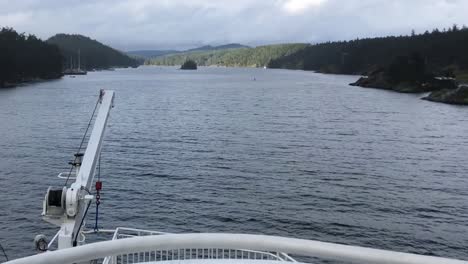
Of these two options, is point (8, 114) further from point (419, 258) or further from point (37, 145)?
point (419, 258)

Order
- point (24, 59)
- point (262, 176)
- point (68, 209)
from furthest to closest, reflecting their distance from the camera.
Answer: point (24, 59) → point (262, 176) → point (68, 209)

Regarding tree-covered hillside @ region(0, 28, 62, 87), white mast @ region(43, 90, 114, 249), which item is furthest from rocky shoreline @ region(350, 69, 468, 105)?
white mast @ region(43, 90, 114, 249)

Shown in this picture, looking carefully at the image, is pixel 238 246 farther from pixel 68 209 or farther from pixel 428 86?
pixel 428 86

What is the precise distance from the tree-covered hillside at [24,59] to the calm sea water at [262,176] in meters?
61.5

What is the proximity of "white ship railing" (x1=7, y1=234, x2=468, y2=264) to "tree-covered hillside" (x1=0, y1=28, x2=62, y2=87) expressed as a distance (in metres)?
131

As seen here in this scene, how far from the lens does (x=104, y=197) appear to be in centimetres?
3122

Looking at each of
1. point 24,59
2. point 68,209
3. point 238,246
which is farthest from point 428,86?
point 238,246

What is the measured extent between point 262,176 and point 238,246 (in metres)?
A: 32.2

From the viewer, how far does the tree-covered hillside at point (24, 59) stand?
417 feet

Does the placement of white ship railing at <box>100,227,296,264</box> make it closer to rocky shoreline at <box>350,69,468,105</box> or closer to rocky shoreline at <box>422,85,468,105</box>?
rocky shoreline at <box>422,85,468,105</box>

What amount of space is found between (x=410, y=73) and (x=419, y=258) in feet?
477

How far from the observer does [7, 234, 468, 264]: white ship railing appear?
4.49 meters

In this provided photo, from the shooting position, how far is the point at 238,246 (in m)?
5.00

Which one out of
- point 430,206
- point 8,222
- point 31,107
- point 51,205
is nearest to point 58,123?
point 31,107
